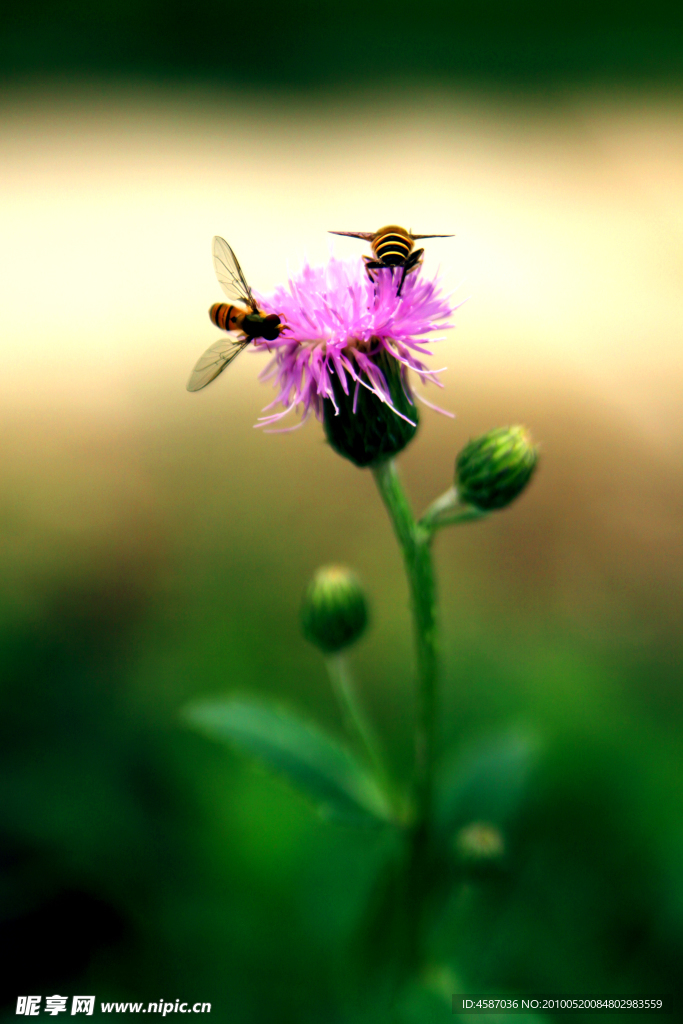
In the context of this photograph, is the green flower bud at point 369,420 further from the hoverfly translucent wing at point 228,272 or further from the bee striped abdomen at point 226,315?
the hoverfly translucent wing at point 228,272

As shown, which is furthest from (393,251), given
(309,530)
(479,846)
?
(309,530)

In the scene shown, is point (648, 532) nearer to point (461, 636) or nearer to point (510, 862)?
point (461, 636)

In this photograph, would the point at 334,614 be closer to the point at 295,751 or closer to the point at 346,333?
the point at 295,751

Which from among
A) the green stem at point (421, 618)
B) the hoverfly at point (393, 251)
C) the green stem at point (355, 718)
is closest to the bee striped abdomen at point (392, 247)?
the hoverfly at point (393, 251)

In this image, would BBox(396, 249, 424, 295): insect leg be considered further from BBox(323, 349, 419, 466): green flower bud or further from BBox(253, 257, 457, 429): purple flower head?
BBox(323, 349, 419, 466): green flower bud

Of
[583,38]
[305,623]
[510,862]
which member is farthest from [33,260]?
[583,38]
